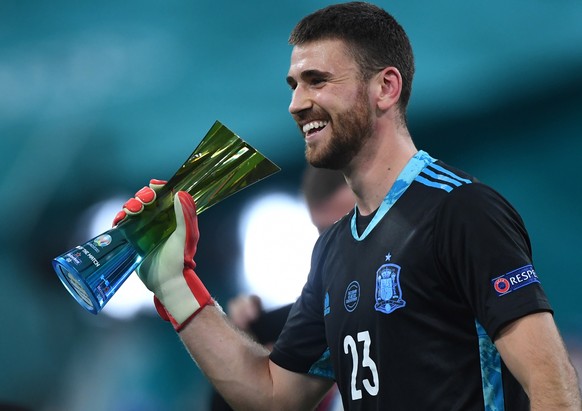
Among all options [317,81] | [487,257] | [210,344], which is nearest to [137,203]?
[210,344]

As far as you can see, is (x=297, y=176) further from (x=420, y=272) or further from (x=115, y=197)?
(x=420, y=272)

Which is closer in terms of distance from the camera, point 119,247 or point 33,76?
point 119,247

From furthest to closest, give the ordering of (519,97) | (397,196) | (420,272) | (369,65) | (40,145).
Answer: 1. (40,145)
2. (519,97)
3. (369,65)
4. (397,196)
5. (420,272)

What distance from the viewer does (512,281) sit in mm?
1580

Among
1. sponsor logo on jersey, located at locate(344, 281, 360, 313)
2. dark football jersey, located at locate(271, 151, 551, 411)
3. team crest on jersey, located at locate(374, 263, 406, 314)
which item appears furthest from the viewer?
sponsor logo on jersey, located at locate(344, 281, 360, 313)

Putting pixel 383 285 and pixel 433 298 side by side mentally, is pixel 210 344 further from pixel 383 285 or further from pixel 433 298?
pixel 433 298

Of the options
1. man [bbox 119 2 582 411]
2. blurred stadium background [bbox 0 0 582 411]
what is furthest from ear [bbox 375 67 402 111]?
blurred stadium background [bbox 0 0 582 411]

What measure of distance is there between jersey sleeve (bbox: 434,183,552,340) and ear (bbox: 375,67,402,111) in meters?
0.39

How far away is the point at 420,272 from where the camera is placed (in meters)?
1.72

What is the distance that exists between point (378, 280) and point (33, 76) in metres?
2.86

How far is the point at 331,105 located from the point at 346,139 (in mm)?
88

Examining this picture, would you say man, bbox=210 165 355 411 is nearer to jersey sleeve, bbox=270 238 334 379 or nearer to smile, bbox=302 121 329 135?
jersey sleeve, bbox=270 238 334 379

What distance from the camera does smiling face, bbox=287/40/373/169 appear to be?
1972mm

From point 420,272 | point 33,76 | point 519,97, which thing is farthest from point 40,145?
point 420,272
